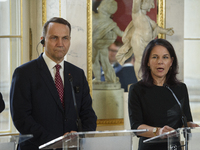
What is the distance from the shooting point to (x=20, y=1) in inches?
199

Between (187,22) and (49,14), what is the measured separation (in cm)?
258

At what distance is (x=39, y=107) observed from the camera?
7.11 ft

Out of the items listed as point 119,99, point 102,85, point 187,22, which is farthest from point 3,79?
point 187,22

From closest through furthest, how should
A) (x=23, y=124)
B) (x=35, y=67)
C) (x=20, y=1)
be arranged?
(x=23, y=124) → (x=35, y=67) → (x=20, y=1)

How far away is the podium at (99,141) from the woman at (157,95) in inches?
18.3

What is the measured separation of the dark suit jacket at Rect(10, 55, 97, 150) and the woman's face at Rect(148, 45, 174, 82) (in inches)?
23.5

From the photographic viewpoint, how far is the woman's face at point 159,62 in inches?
89.1

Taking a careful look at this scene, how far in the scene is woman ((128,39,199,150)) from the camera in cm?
213

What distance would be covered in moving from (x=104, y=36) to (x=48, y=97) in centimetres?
321

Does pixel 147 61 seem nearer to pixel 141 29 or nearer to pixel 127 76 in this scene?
pixel 141 29

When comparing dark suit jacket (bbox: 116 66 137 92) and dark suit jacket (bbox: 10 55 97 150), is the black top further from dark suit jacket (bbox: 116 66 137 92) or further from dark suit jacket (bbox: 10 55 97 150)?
dark suit jacket (bbox: 116 66 137 92)

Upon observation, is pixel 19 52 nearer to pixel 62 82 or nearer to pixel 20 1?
pixel 20 1

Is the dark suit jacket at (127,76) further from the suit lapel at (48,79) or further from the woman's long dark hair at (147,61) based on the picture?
the suit lapel at (48,79)

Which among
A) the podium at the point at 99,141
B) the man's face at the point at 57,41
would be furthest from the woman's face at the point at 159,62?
the podium at the point at 99,141
